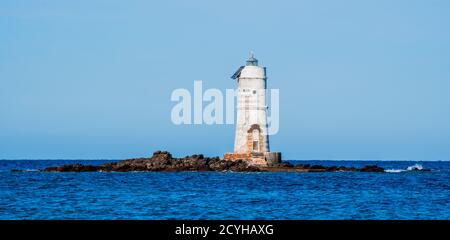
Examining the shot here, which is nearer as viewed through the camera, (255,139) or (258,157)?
(255,139)

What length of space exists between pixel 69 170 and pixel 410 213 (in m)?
42.8

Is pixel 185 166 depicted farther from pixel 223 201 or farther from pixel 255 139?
pixel 223 201

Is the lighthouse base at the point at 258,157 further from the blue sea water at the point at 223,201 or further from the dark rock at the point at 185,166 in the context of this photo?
the blue sea water at the point at 223,201

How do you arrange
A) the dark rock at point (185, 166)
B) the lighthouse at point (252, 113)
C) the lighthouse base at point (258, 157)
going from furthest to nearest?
the dark rock at point (185, 166), the lighthouse base at point (258, 157), the lighthouse at point (252, 113)

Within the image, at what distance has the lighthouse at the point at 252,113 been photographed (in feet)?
200

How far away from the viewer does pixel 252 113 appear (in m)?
61.2

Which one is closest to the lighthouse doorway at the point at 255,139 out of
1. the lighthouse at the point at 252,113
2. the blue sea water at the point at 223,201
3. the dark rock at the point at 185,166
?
the lighthouse at the point at 252,113

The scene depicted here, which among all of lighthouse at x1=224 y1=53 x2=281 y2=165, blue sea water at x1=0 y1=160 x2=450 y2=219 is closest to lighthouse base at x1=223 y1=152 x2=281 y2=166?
lighthouse at x1=224 y1=53 x2=281 y2=165

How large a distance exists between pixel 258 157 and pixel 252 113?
3.39m

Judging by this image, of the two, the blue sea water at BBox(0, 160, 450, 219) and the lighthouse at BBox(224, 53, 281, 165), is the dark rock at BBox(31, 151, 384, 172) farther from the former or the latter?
the blue sea water at BBox(0, 160, 450, 219)

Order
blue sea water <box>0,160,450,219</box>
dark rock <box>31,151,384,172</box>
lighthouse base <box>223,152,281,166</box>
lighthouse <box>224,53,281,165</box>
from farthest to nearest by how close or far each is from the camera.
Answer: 1. dark rock <box>31,151,384,172</box>
2. lighthouse base <box>223,152,281,166</box>
3. lighthouse <box>224,53,281,165</box>
4. blue sea water <box>0,160,450,219</box>

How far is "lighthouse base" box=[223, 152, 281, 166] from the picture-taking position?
62.1 m

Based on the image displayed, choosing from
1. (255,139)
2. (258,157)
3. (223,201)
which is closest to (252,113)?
(255,139)
